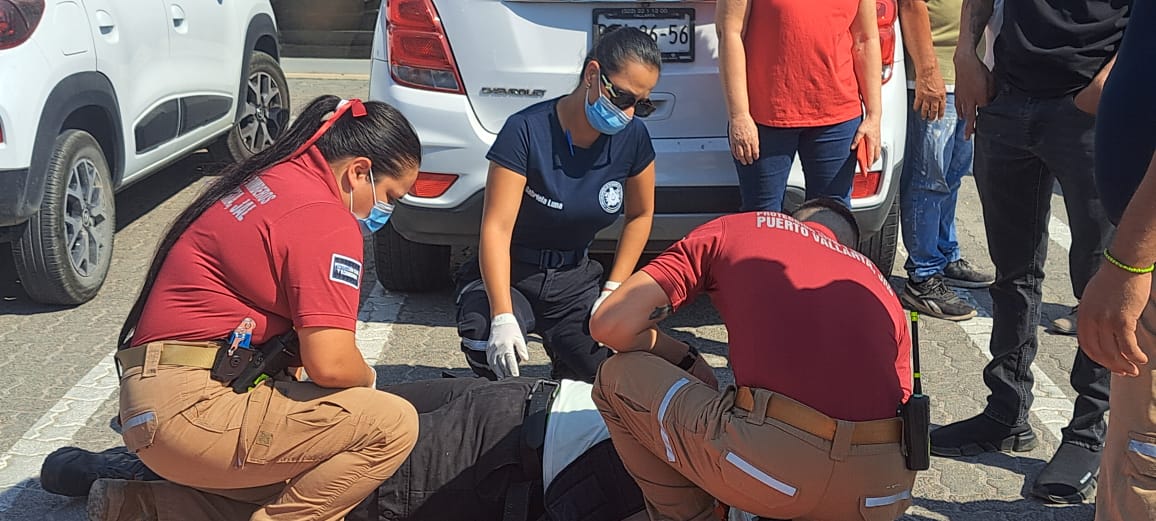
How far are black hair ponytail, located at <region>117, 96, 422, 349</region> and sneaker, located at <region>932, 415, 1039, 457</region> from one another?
1.86 m

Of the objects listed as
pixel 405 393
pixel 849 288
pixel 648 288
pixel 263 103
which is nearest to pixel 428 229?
pixel 405 393

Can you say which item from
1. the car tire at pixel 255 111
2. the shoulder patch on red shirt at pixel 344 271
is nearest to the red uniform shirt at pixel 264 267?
the shoulder patch on red shirt at pixel 344 271

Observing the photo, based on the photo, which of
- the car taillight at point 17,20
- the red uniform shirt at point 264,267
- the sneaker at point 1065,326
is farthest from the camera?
the sneaker at point 1065,326

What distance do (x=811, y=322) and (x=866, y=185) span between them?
194 cm

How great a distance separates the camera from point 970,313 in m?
4.54

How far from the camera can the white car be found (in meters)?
4.12

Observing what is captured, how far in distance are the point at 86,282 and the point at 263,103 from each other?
2.43m

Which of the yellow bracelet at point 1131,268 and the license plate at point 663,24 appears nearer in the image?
the yellow bracelet at point 1131,268

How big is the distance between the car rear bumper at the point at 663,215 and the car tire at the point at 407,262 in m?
0.40

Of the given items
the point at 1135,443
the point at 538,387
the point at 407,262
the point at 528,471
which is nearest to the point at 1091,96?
the point at 1135,443

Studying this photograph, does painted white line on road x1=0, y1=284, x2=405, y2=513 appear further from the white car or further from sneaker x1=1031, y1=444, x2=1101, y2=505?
sneaker x1=1031, y1=444, x2=1101, y2=505

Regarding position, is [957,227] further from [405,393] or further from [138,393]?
[138,393]

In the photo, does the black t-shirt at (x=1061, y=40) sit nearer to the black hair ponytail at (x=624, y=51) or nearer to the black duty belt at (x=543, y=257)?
the black hair ponytail at (x=624, y=51)

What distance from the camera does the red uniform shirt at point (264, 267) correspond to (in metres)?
2.42
